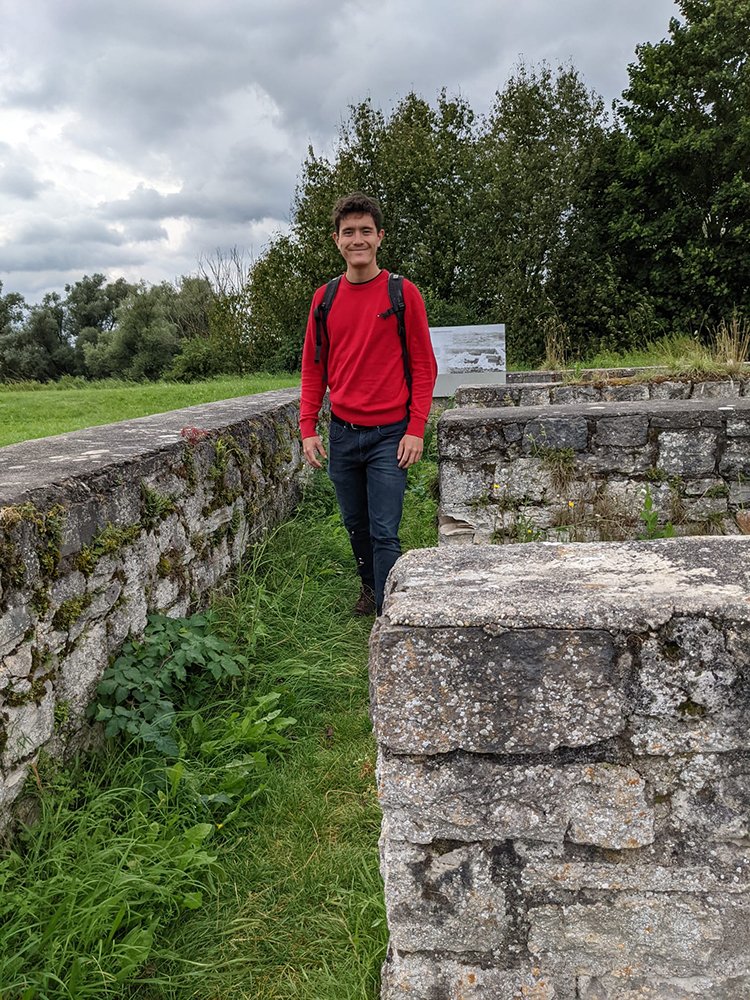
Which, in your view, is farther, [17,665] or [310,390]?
[310,390]

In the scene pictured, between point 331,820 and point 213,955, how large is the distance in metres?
0.61

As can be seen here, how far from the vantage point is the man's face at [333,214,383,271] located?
10.9 ft

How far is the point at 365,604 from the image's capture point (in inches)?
157

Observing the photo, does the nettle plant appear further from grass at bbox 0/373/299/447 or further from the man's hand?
grass at bbox 0/373/299/447

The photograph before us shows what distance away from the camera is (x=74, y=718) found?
8.13ft

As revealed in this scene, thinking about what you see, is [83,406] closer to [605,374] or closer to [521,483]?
[605,374]

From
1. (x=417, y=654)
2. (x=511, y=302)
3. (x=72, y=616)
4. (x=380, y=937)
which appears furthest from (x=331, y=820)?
(x=511, y=302)

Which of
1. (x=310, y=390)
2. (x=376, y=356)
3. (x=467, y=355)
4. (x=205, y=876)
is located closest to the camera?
(x=205, y=876)

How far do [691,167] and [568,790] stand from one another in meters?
20.9

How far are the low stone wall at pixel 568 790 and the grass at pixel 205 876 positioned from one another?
0.62 meters

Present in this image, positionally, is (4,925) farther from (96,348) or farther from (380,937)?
(96,348)

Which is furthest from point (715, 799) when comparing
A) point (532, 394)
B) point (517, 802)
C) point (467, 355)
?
point (467, 355)

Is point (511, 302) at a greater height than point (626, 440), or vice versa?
point (511, 302)

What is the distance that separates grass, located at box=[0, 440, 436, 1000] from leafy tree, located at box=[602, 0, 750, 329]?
57.3 ft
